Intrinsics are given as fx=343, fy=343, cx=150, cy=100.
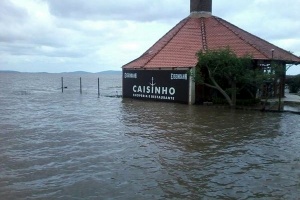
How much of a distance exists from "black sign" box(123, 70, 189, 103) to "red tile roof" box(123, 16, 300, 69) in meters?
0.64

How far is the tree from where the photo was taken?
2117 centimetres

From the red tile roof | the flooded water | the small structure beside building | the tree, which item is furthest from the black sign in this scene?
the flooded water

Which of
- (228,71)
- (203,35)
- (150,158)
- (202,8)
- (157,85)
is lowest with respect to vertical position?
(150,158)

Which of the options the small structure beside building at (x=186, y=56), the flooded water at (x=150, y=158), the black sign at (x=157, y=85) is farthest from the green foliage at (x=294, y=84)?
the flooded water at (x=150, y=158)

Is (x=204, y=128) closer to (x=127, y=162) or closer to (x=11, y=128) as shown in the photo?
(x=127, y=162)

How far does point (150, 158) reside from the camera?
10.2m

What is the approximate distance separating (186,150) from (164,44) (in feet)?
64.2

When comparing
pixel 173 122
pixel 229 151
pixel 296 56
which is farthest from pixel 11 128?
pixel 296 56

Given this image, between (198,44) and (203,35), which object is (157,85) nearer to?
(198,44)

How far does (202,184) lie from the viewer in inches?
314

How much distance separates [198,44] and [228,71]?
6.45 meters

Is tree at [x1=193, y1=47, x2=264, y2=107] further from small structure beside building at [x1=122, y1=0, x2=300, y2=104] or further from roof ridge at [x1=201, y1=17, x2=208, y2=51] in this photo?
roof ridge at [x1=201, y1=17, x2=208, y2=51]

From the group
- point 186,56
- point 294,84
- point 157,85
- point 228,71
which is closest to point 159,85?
point 157,85

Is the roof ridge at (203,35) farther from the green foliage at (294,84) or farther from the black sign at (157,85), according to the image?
the green foliage at (294,84)
